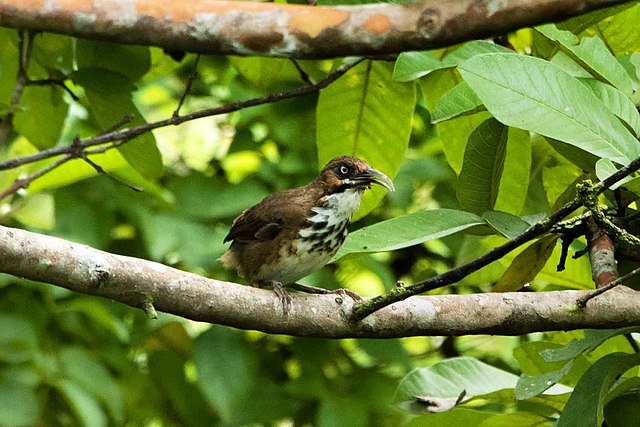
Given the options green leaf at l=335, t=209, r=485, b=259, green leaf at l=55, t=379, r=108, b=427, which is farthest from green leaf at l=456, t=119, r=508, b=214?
green leaf at l=55, t=379, r=108, b=427

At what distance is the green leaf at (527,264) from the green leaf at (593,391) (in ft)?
0.89

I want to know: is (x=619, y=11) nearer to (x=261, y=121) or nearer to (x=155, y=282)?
(x=155, y=282)

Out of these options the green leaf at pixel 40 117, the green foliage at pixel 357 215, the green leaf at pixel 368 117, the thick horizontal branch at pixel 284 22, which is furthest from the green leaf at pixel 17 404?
the thick horizontal branch at pixel 284 22

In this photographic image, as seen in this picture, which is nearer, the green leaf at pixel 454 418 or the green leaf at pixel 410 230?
the green leaf at pixel 410 230

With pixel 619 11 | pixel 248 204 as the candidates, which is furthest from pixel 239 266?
pixel 619 11

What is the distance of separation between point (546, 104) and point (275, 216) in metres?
1.62

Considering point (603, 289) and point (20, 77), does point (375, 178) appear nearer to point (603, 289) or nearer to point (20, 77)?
point (20, 77)

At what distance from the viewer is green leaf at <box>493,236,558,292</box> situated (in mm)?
2301

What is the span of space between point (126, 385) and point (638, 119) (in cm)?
311

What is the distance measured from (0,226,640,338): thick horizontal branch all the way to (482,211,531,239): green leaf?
14 cm

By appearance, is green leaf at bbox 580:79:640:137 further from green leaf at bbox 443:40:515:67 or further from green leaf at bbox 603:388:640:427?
green leaf at bbox 603:388:640:427

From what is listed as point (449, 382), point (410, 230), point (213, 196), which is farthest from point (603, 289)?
point (213, 196)

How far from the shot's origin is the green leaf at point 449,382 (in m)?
2.65

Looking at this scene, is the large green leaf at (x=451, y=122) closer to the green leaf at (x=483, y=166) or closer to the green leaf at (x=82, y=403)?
the green leaf at (x=483, y=166)
